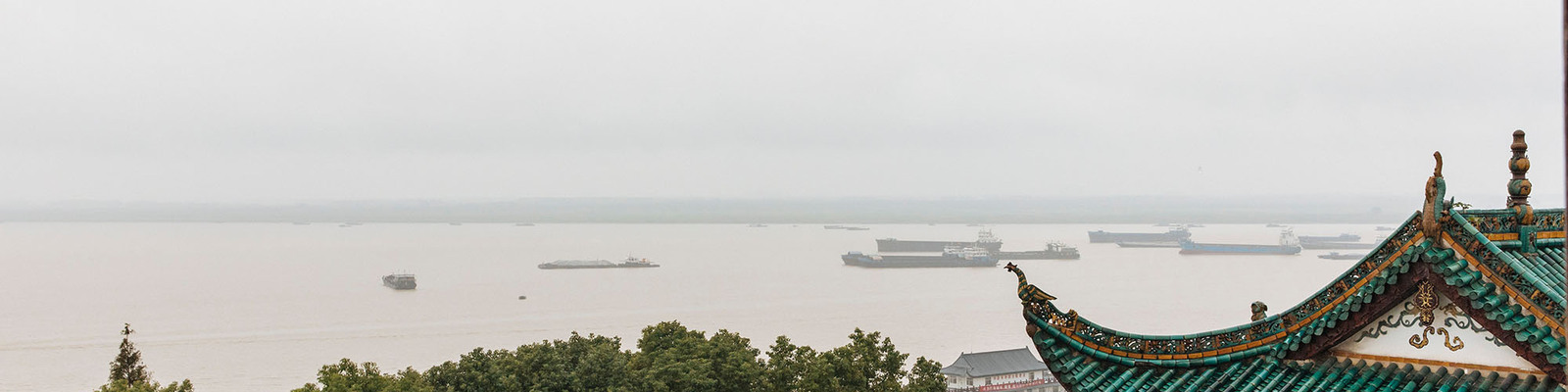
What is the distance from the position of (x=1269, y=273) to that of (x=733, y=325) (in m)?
36.0

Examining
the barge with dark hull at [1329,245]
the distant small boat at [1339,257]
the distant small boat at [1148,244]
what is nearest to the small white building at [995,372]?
the distant small boat at [1339,257]

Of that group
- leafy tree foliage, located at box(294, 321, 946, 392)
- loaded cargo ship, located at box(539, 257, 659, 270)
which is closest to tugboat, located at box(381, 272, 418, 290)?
loaded cargo ship, located at box(539, 257, 659, 270)

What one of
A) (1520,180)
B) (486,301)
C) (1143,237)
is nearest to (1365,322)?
(1520,180)

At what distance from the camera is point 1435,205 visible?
381 centimetres

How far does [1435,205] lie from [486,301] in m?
47.4

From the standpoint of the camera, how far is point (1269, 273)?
192ft

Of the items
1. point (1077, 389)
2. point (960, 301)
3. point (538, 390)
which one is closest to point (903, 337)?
point (960, 301)

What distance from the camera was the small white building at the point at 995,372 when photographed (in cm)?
2495

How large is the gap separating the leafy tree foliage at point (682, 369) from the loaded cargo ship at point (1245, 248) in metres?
65.6

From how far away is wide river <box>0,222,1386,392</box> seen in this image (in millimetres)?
32875

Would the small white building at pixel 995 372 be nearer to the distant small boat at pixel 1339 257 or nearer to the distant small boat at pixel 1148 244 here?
the distant small boat at pixel 1339 257

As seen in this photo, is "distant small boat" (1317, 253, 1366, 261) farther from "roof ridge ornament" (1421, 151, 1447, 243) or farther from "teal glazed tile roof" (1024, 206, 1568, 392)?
"roof ridge ornament" (1421, 151, 1447, 243)

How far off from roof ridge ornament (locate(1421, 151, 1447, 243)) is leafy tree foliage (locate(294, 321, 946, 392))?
419 inches

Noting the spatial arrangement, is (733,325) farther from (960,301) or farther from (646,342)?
(646,342)
